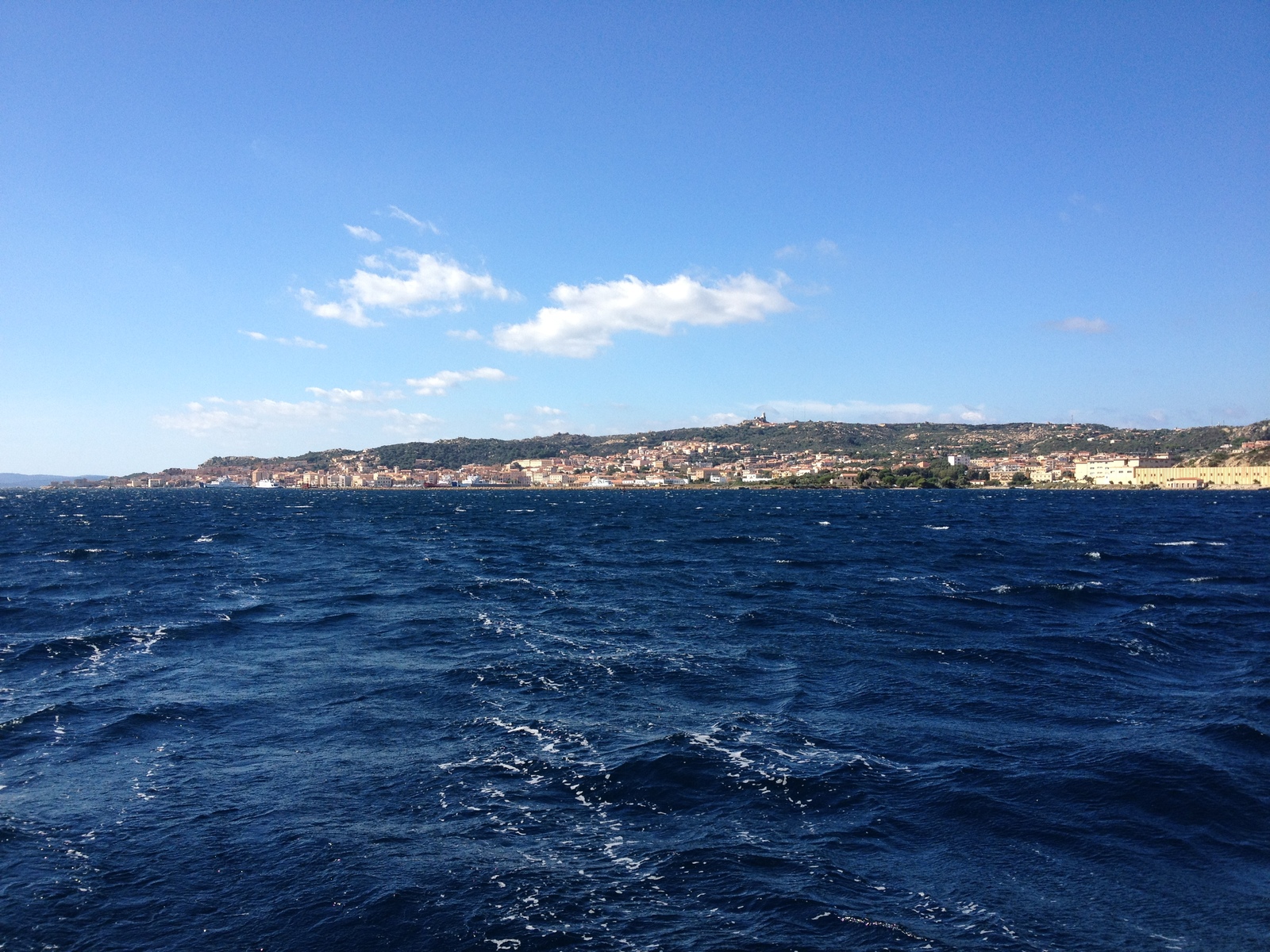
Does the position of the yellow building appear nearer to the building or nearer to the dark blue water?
the building

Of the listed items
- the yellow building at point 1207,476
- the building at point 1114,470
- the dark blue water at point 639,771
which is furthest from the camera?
the building at point 1114,470

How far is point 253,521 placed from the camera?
3191 inches

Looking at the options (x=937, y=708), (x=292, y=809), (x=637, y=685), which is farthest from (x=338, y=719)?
(x=937, y=708)

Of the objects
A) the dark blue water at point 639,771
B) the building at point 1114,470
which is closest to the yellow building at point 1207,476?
the building at point 1114,470

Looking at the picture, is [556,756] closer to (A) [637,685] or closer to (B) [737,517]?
(A) [637,685]

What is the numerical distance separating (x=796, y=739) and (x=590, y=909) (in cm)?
614

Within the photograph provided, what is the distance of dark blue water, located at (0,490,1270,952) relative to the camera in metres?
8.16

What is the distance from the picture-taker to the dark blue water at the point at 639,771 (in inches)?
321

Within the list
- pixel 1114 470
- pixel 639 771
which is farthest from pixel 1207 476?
pixel 639 771

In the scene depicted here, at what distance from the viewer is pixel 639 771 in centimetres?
1205

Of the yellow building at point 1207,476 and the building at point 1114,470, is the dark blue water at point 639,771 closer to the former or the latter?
the yellow building at point 1207,476

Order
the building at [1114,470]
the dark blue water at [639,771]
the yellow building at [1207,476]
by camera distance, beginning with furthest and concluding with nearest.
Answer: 1. the building at [1114,470]
2. the yellow building at [1207,476]
3. the dark blue water at [639,771]

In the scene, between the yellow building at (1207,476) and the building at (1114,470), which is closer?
the yellow building at (1207,476)

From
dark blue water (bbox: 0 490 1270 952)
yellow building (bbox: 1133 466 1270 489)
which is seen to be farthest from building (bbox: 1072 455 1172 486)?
dark blue water (bbox: 0 490 1270 952)
